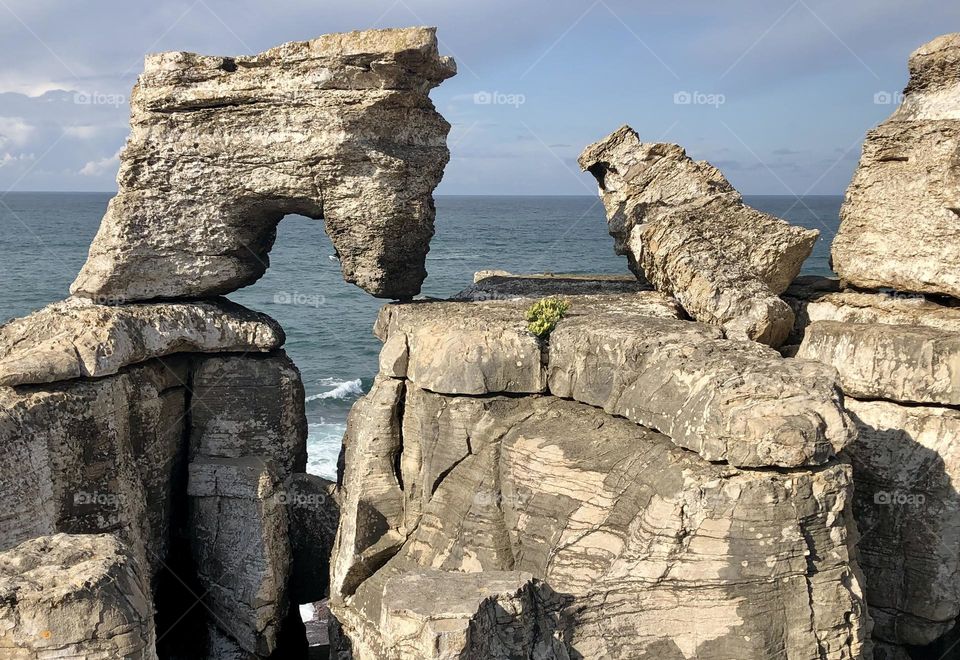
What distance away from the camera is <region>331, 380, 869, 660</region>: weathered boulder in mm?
10406

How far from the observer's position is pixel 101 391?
46.3 ft

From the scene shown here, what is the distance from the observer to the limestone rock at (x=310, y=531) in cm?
1642

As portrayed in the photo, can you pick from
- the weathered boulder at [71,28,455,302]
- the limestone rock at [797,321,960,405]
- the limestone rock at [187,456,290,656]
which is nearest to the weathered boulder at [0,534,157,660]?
the limestone rock at [187,456,290,656]

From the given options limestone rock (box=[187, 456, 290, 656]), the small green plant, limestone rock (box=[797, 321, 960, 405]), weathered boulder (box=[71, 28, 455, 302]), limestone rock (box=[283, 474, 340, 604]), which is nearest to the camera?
limestone rock (box=[797, 321, 960, 405])

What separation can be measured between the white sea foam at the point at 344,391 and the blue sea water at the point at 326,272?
5cm

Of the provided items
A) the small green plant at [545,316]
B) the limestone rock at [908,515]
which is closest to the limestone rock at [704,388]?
the small green plant at [545,316]

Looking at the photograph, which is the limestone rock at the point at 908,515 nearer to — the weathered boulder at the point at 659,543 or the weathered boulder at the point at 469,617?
the weathered boulder at the point at 659,543

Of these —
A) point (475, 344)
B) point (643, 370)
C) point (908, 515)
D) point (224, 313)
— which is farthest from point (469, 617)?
point (224, 313)

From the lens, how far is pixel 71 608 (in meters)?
8.79

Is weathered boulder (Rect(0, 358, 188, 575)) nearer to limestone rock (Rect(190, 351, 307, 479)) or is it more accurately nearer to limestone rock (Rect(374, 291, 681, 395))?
limestone rock (Rect(190, 351, 307, 479))

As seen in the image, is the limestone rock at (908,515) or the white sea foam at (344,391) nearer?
the limestone rock at (908,515)

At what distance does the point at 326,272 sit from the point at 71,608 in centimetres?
7754

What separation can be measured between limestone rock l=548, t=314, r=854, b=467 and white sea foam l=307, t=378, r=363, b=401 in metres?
29.6

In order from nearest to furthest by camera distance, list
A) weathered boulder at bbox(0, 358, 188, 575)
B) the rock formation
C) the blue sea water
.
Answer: weathered boulder at bbox(0, 358, 188, 575), the rock formation, the blue sea water
